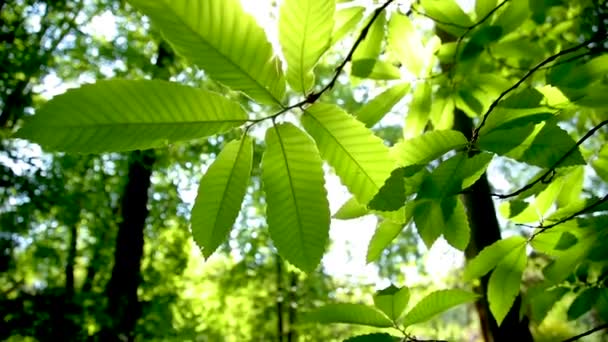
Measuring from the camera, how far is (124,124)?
43cm

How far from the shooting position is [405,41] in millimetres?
1067

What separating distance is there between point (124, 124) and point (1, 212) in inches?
218

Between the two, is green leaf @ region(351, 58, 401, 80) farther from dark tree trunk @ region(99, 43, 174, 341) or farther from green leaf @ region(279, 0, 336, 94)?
dark tree trunk @ region(99, 43, 174, 341)

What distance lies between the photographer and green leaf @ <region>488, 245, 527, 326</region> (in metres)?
0.89

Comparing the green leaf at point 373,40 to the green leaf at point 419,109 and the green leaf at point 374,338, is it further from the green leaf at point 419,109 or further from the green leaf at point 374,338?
the green leaf at point 374,338

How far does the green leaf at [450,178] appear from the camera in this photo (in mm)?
673

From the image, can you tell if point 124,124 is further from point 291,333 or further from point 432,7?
point 291,333

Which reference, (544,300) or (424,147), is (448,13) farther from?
(544,300)

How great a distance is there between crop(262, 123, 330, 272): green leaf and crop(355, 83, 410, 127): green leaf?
43 cm

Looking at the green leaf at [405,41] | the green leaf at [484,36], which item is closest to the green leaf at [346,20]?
the green leaf at [405,41]

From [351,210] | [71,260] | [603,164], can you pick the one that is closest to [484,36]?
[603,164]

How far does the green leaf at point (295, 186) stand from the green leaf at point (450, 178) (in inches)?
9.0

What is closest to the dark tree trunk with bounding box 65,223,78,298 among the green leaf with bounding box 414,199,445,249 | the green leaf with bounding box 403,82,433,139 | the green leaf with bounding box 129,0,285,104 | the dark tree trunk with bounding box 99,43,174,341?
the dark tree trunk with bounding box 99,43,174,341

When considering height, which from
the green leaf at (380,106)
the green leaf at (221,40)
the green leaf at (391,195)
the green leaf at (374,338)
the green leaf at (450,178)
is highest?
the green leaf at (380,106)
